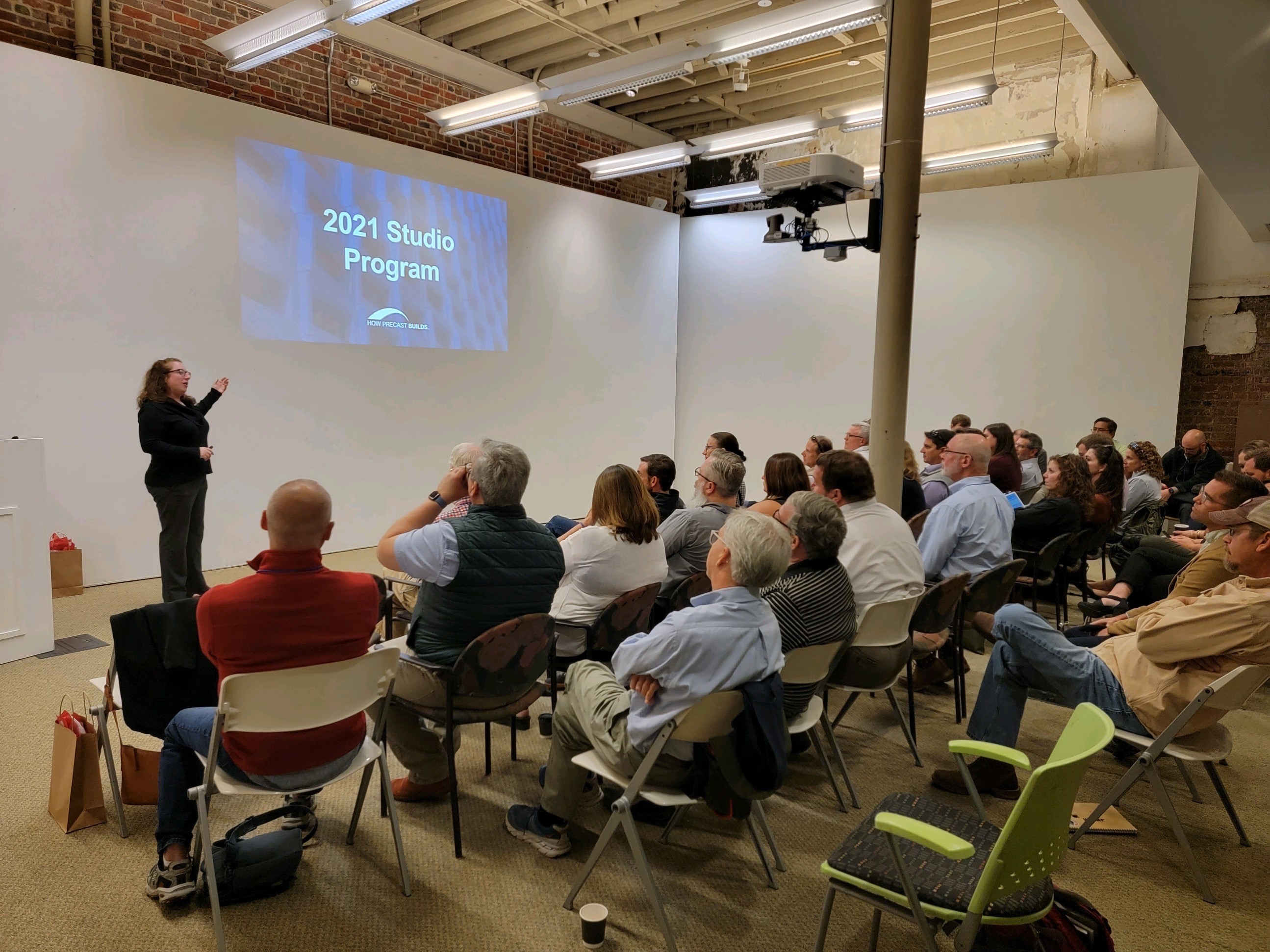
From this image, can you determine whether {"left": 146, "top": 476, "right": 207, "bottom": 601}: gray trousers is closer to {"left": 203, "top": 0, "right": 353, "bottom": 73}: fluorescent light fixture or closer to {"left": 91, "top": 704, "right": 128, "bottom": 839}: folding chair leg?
{"left": 91, "top": 704, "right": 128, "bottom": 839}: folding chair leg

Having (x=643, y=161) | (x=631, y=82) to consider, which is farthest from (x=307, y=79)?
(x=643, y=161)

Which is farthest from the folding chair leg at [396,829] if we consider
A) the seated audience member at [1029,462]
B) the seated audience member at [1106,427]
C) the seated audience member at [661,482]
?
the seated audience member at [1106,427]

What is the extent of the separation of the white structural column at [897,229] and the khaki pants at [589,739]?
2.72 metres

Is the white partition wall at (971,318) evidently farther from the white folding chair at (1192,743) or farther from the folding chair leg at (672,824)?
the folding chair leg at (672,824)

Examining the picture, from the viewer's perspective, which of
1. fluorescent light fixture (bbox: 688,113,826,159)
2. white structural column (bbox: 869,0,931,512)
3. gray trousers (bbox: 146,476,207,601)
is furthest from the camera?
fluorescent light fixture (bbox: 688,113,826,159)

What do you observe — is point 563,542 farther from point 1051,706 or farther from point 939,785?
point 1051,706

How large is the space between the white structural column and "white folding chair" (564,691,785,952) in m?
2.84

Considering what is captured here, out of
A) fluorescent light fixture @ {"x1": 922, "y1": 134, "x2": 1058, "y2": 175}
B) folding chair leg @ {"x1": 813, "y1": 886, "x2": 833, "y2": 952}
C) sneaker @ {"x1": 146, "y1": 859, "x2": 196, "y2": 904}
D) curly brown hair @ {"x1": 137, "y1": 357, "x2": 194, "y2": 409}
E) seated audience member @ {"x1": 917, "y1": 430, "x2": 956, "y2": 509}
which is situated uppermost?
fluorescent light fixture @ {"x1": 922, "y1": 134, "x2": 1058, "y2": 175}

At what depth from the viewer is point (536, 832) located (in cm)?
254

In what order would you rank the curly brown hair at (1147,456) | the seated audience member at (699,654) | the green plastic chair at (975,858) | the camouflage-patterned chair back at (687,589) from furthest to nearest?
the curly brown hair at (1147,456) → the camouflage-patterned chair back at (687,589) → the seated audience member at (699,654) → the green plastic chair at (975,858)

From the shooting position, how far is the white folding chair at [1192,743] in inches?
89.0

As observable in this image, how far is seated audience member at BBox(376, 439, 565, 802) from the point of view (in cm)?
246

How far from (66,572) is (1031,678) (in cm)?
563

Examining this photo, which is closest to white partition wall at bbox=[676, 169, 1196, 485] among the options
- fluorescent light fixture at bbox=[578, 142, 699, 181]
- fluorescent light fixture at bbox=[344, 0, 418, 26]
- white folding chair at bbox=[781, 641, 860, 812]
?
fluorescent light fixture at bbox=[578, 142, 699, 181]
